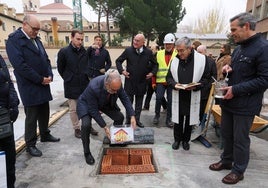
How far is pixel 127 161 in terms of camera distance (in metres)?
3.56

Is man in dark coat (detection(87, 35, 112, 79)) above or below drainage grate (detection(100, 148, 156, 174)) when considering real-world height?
above

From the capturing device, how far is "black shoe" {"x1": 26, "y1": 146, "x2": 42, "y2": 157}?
11.4 feet

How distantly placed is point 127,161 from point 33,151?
140 centimetres

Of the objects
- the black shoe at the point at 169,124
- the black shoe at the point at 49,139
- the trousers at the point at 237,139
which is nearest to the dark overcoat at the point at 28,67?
the black shoe at the point at 49,139

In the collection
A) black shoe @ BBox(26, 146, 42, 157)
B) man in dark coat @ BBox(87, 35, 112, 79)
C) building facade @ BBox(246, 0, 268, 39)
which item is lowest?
black shoe @ BBox(26, 146, 42, 157)

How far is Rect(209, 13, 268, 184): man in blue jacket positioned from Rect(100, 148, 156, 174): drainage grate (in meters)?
1.04

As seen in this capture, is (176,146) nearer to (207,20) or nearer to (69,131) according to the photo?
(69,131)

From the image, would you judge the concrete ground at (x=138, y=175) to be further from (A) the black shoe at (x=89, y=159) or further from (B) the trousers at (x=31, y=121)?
(B) the trousers at (x=31, y=121)

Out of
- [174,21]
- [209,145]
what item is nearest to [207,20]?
[174,21]

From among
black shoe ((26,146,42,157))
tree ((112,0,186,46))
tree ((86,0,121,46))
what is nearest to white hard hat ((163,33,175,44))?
black shoe ((26,146,42,157))

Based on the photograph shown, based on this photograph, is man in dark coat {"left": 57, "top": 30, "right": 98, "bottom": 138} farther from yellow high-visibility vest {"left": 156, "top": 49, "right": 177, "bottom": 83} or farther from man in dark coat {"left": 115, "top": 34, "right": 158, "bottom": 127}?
yellow high-visibility vest {"left": 156, "top": 49, "right": 177, "bottom": 83}

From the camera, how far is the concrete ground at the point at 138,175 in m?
2.83

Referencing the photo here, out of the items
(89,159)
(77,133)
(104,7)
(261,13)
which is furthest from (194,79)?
(104,7)

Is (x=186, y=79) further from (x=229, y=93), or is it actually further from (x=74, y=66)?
(x=74, y=66)
